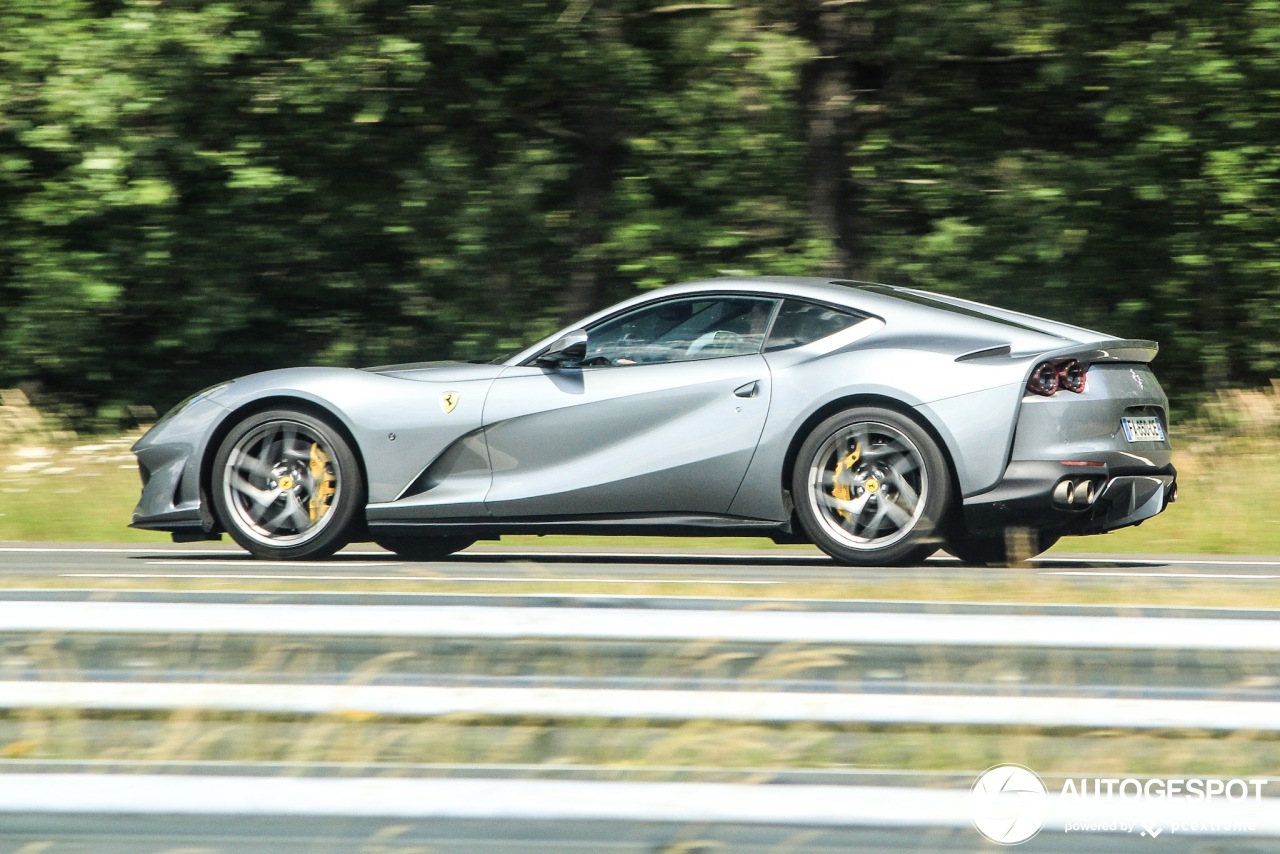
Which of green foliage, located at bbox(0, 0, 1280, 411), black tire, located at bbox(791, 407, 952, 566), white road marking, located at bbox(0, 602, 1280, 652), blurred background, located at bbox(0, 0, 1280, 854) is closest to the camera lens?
white road marking, located at bbox(0, 602, 1280, 652)

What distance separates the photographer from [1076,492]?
6.23 meters

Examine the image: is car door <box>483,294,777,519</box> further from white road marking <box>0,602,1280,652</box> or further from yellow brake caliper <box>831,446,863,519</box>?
white road marking <box>0,602,1280,652</box>

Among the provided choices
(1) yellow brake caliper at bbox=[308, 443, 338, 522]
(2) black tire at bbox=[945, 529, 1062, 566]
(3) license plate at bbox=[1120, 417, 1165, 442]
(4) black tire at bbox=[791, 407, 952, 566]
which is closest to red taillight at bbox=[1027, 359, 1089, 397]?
(3) license plate at bbox=[1120, 417, 1165, 442]

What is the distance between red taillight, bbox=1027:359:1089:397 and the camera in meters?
6.25

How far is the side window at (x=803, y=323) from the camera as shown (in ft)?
21.8

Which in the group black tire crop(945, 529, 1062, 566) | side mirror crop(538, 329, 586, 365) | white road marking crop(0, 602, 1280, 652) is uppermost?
side mirror crop(538, 329, 586, 365)

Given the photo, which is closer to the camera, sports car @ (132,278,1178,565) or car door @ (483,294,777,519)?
sports car @ (132,278,1178,565)

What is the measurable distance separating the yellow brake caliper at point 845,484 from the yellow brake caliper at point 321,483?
213 cm

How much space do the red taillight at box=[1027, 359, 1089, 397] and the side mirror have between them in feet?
5.92

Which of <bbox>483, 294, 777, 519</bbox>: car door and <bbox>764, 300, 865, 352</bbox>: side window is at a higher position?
<bbox>764, 300, 865, 352</bbox>: side window

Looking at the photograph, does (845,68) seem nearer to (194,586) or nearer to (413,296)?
(413,296)

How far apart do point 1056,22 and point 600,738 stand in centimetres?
1060

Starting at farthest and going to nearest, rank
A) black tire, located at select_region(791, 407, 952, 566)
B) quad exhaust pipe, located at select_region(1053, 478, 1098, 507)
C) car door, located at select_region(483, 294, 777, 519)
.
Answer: car door, located at select_region(483, 294, 777, 519) < black tire, located at select_region(791, 407, 952, 566) < quad exhaust pipe, located at select_region(1053, 478, 1098, 507)

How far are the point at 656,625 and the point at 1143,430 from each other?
4270mm
